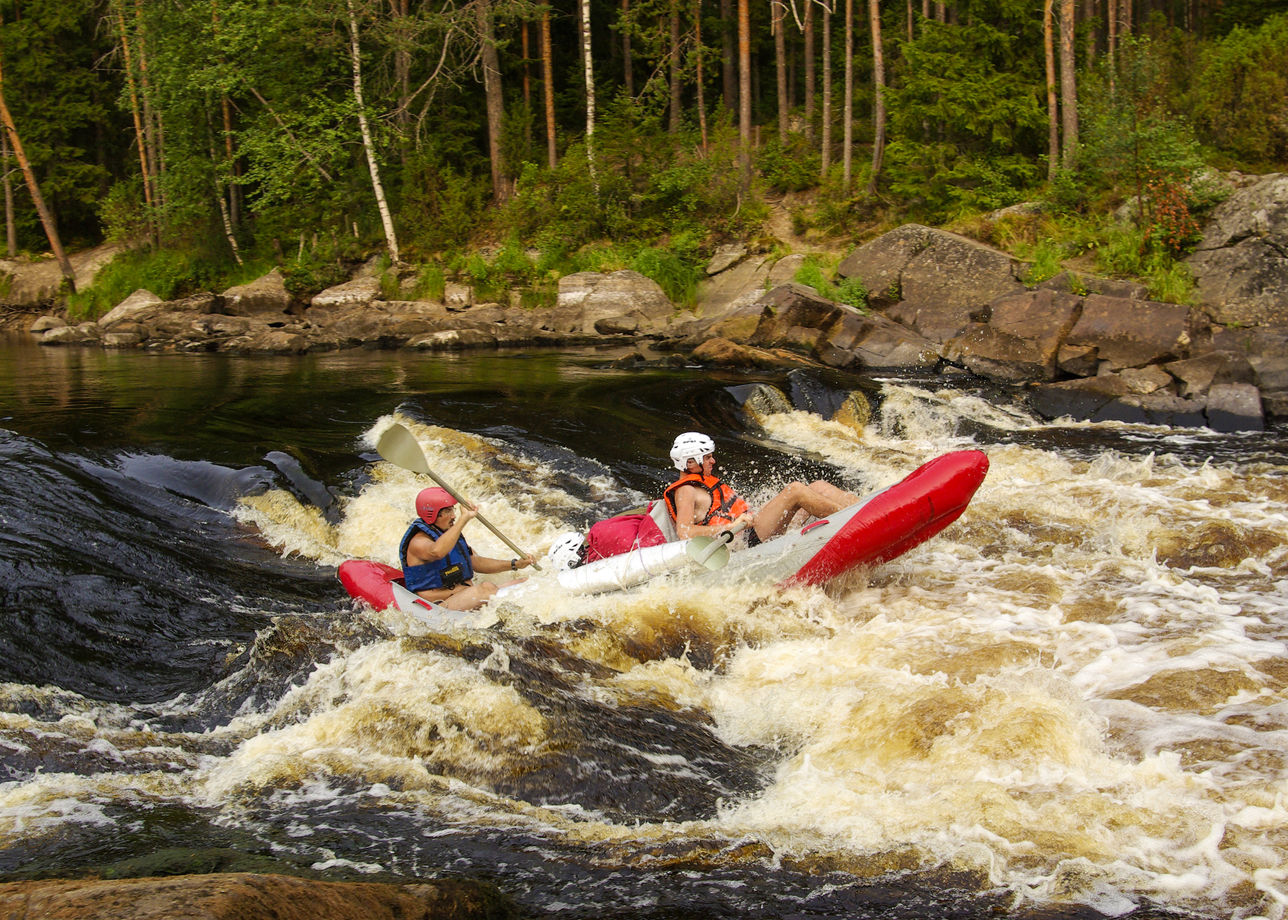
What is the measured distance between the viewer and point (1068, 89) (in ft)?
51.1

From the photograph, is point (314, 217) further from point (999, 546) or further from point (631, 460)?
point (999, 546)

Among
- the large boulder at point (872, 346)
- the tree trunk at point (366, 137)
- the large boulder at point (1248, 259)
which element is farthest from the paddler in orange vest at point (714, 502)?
the tree trunk at point (366, 137)

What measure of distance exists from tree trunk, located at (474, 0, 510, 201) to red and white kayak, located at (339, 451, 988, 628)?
58.0 feet

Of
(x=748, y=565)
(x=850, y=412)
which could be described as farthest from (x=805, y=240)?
(x=748, y=565)

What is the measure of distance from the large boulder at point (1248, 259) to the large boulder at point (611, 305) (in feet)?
28.9

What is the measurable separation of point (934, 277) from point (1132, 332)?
364 centimetres

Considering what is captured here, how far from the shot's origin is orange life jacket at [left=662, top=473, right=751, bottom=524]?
5.82m

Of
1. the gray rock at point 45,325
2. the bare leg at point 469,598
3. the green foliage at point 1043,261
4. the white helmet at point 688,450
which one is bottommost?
the bare leg at point 469,598

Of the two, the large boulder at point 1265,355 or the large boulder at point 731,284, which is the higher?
the large boulder at point 731,284

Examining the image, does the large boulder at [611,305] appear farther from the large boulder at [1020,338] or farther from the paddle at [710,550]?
the paddle at [710,550]

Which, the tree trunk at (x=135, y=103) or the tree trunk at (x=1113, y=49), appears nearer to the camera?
the tree trunk at (x=1113, y=49)

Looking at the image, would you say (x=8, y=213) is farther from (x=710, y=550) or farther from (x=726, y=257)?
(x=710, y=550)

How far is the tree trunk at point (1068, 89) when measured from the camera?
50.4ft

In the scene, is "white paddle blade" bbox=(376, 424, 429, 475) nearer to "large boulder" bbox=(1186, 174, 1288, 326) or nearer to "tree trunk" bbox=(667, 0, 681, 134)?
"large boulder" bbox=(1186, 174, 1288, 326)
